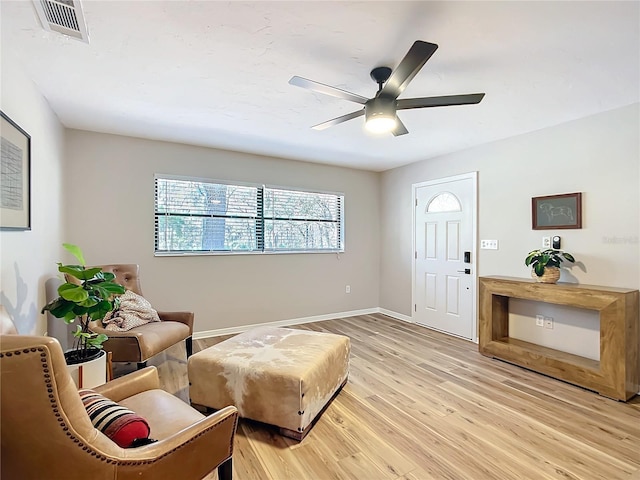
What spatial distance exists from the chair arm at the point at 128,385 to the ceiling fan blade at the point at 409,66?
2.14 meters

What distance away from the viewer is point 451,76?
2293 mm

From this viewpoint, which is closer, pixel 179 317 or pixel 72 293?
pixel 72 293

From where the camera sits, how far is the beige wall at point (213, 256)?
354cm

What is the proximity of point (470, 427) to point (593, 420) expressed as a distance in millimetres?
908

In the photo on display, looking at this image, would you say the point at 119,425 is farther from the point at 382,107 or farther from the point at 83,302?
the point at 382,107

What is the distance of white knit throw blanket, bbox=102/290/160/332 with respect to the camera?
283 cm

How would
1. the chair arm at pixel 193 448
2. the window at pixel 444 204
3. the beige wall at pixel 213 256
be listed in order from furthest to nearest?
the window at pixel 444 204
the beige wall at pixel 213 256
the chair arm at pixel 193 448

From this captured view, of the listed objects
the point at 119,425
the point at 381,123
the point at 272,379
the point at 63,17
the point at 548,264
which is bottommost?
the point at 272,379

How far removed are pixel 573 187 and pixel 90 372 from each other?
4251 millimetres

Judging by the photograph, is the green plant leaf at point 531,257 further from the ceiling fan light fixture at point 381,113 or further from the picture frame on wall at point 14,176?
the picture frame on wall at point 14,176

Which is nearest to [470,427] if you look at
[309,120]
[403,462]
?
[403,462]

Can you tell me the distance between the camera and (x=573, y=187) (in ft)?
10.4

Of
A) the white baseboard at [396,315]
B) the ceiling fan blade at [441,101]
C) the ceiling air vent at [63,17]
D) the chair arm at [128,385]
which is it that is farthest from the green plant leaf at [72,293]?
the white baseboard at [396,315]

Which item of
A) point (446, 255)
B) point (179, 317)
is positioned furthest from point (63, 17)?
point (446, 255)
